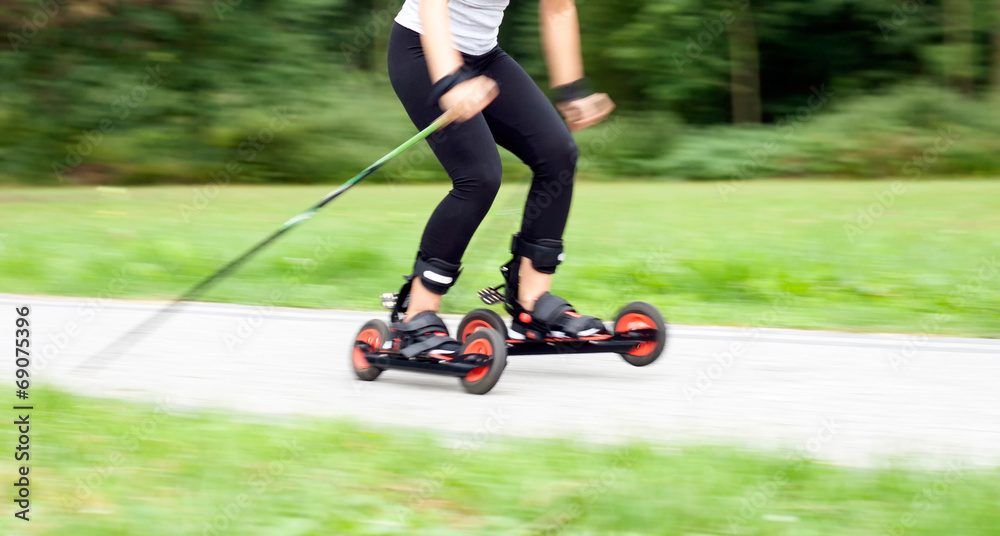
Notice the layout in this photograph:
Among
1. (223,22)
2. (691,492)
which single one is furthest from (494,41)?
A: (223,22)

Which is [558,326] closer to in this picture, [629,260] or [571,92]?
[571,92]

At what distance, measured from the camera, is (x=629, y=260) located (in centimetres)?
677

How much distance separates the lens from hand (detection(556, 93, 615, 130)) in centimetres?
390

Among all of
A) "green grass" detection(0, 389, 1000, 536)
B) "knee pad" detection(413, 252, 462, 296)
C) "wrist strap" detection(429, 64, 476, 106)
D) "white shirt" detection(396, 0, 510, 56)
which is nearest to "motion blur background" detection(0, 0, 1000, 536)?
"green grass" detection(0, 389, 1000, 536)

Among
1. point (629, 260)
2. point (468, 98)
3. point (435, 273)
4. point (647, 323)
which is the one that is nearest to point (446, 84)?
point (468, 98)

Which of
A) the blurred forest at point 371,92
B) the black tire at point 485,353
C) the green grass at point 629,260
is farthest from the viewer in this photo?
the blurred forest at point 371,92

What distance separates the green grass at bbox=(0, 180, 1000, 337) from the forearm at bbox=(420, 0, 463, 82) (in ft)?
2.79

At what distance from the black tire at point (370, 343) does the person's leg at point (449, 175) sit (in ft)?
0.39

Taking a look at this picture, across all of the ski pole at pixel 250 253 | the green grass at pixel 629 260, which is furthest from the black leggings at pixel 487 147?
the green grass at pixel 629 260

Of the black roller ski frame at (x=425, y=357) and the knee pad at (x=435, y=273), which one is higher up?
the knee pad at (x=435, y=273)

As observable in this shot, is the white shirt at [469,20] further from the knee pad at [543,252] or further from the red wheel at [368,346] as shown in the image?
the red wheel at [368,346]

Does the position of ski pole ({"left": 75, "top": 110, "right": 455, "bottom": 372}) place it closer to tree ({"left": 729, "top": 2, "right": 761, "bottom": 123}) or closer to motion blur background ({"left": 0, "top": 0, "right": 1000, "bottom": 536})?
motion blur background ({"left": 0, "top": 0, "right": 1000, "bottom": 536})

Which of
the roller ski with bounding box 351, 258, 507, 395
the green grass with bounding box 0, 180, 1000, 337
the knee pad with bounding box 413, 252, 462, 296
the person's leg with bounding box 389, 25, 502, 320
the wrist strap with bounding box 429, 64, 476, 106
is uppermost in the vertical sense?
the wrist strap with bounding box 429, 64, 476, 106

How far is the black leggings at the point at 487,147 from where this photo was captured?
12.0ft
